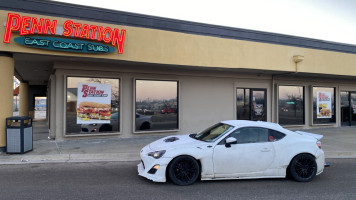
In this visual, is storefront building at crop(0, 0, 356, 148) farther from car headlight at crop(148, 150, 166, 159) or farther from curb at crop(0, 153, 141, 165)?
car headlight at crop(148, 150, 166, 159)

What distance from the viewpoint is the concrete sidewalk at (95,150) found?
8.00 meters

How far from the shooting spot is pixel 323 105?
54.7 feet

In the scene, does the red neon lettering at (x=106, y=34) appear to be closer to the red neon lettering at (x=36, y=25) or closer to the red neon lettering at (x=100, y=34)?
the red neon lettering at (x=100, y=34)

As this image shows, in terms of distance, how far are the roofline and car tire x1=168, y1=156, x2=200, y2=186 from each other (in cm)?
687

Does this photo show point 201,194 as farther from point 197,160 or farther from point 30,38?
point 30,38

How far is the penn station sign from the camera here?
335 inches

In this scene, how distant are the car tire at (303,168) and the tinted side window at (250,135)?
2.82ft

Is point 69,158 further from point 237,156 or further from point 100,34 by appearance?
point 237,156

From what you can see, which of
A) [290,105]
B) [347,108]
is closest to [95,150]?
[290,105]

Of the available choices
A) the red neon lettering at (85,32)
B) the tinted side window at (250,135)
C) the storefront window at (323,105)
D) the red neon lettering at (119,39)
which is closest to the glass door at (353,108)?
the storefront window at (323,105)

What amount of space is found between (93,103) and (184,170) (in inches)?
269

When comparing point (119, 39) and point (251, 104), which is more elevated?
point (119, 39)

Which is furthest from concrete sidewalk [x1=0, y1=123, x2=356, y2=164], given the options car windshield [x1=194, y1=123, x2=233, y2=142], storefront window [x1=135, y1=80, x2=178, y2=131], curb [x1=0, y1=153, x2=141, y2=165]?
car windshield [x1=194, y1=123, x2=233, y2=142]

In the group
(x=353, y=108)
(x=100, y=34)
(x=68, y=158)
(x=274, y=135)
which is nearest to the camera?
(x=274, y=135)
